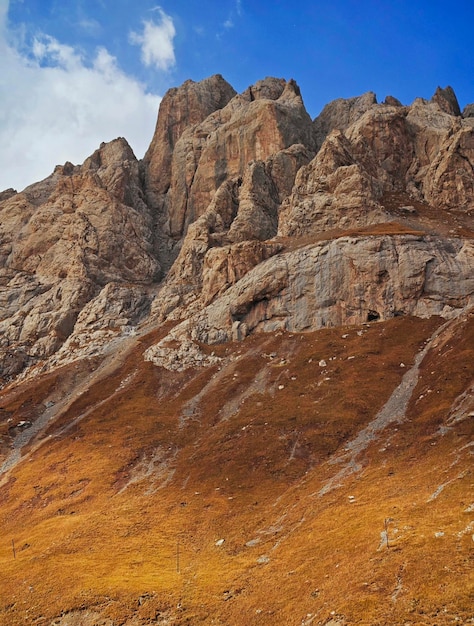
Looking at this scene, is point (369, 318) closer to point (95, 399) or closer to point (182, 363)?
point (182, 363)

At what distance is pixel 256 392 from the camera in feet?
273

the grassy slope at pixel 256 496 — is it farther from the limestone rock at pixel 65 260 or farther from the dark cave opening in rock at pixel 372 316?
the limestone rock at pixel 65 260

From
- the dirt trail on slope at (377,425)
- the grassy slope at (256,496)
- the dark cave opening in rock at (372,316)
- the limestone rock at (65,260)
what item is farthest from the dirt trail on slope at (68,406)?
the dark cave opening in rock at (372,316)

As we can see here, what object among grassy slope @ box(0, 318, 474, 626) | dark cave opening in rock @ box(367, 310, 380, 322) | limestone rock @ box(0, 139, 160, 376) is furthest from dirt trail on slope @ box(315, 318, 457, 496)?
limestone rock @ box(0, 139, 160, 376)

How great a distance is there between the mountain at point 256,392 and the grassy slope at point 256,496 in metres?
0.29

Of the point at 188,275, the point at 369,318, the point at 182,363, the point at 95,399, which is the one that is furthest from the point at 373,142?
the point at 95,399

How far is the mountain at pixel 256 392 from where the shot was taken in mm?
30156

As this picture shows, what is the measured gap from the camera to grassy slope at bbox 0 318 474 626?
25.6 meters

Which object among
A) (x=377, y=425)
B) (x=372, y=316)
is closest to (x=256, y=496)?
(x=377, y=425)

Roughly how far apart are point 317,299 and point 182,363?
34.0 meters

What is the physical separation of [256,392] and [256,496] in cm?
3306

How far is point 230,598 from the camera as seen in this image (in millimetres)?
28500

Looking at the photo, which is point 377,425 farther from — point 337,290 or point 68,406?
point 68,406

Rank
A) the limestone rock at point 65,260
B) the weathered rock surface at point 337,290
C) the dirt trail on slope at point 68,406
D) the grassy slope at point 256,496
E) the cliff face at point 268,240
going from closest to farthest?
the grassy slope at point 256,496
the dirt trail on slope at point 68,406
the weathered rock surface at point 337,290
the cliff face at point 268,240
the limestone rock at point 65,260
